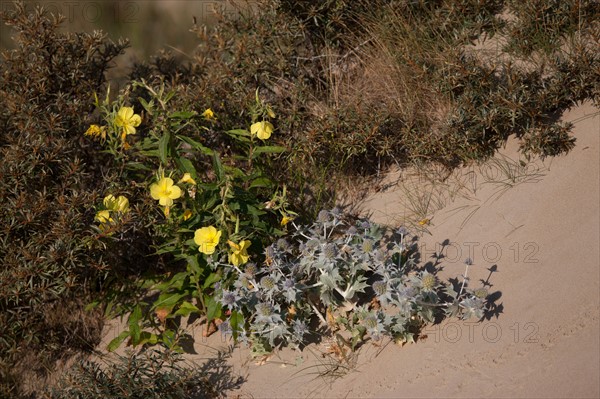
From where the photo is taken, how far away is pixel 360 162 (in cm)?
445

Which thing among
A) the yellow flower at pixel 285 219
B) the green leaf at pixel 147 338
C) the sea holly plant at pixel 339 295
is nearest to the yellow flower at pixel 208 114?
the yellow flower at pixel 285 219

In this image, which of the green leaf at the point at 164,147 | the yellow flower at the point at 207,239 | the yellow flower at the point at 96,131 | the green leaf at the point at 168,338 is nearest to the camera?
the yellow flower at the point at 207,239

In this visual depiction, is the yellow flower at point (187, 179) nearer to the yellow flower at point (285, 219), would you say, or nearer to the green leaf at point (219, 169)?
the green leaf at point (219, 169)

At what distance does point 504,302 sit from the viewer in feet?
11.1

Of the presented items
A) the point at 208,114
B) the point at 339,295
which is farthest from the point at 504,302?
the point at 208,114

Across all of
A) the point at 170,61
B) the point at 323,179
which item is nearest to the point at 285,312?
the point at 323,179

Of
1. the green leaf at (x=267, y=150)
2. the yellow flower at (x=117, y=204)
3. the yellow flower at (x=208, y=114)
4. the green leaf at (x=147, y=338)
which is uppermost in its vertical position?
the yellow flower at (x=208, y=114)

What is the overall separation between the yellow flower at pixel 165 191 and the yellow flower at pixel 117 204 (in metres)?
0.37

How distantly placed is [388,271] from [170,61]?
270cm

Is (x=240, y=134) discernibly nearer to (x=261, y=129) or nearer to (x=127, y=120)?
(x=261, y=129)

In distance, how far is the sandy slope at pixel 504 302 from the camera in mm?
3066

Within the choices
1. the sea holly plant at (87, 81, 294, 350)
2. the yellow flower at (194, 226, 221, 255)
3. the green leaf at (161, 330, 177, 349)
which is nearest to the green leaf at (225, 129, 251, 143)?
the sea holly plant at (87, 81, 294, 350)

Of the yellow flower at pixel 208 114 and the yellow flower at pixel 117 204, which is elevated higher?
the yellow flower at pixel 208 114

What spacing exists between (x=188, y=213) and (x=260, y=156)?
2.54ft
